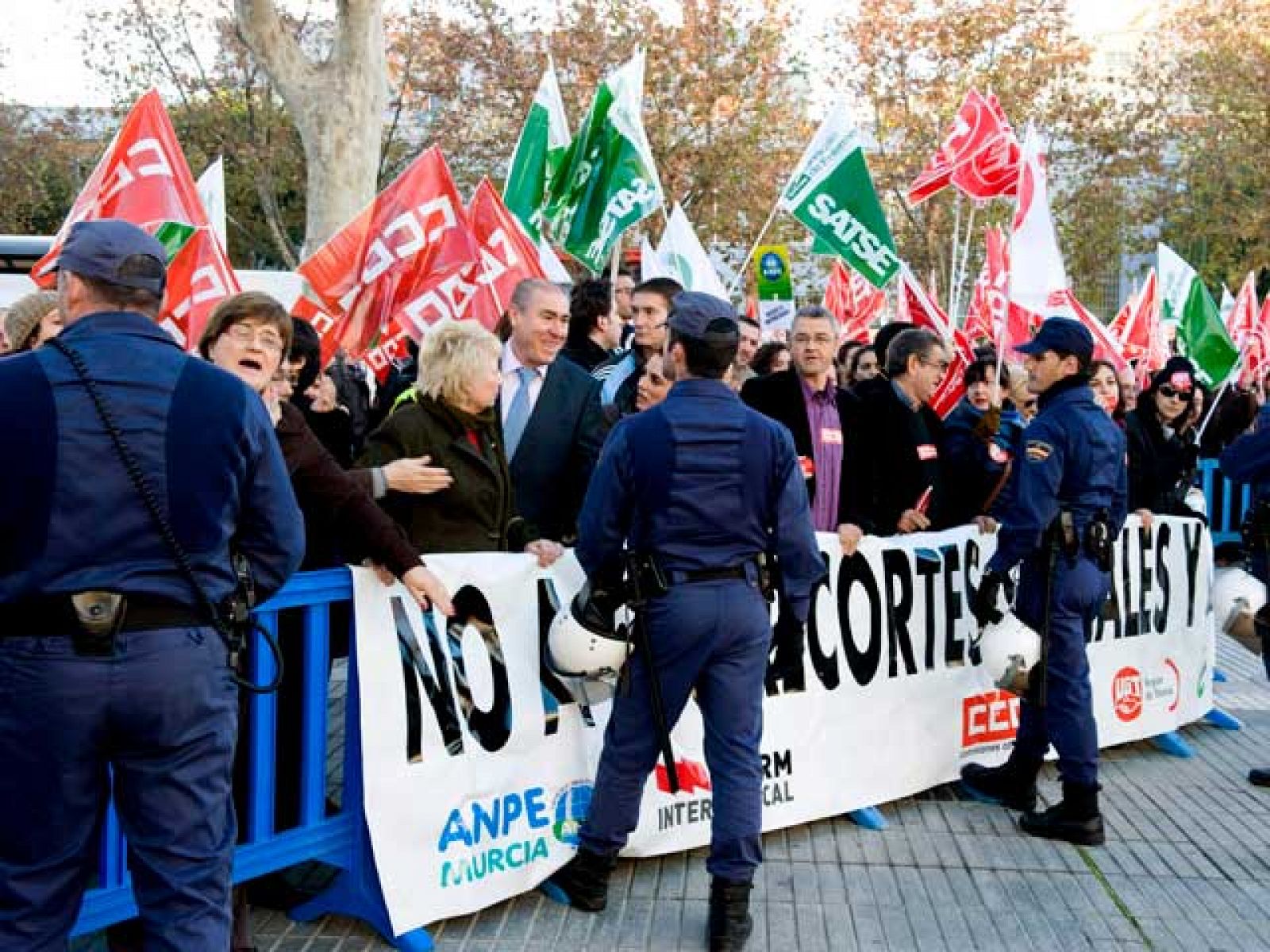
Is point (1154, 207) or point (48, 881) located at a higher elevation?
point (1154, 207)

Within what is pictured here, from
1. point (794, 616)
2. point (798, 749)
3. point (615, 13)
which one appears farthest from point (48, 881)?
point (615, 13)

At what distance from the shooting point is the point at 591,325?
24.2 ft

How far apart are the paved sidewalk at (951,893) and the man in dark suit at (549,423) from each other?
154 centimetres

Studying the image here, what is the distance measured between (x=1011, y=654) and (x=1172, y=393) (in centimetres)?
391

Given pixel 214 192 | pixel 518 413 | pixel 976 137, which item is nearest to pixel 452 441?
pixel 518 413

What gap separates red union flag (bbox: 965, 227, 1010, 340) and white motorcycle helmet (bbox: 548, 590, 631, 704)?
5.10m

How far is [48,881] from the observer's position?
307 cm

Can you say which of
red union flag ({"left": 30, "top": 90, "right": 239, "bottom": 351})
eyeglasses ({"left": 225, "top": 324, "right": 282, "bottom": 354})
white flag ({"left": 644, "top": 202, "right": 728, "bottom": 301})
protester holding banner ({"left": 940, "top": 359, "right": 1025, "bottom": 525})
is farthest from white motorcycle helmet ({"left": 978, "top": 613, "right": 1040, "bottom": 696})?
white flag ({"left": 644, "top": 202, "right": 728, "bottom": 301})

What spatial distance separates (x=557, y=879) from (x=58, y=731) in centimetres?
250

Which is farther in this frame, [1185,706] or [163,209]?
[1185,706]

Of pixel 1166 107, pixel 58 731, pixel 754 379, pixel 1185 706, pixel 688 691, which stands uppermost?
pixel 1166 107

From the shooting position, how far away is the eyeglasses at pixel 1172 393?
8.95 metres

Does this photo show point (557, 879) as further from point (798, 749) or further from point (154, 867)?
point (154, 867)

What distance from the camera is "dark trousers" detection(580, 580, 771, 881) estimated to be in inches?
179
